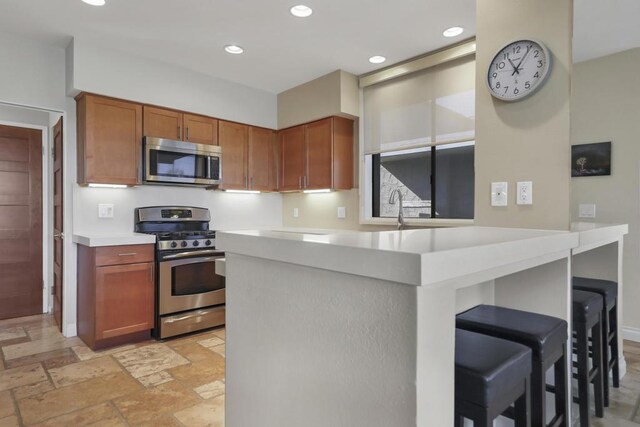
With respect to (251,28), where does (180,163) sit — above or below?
below

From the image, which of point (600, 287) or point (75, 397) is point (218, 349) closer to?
point (75, 397)

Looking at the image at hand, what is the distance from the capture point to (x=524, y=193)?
1.81 metres

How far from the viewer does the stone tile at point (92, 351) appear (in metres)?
2.92

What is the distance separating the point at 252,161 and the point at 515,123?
309 cm

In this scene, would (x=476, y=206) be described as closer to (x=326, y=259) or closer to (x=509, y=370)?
(x=509, y=370)

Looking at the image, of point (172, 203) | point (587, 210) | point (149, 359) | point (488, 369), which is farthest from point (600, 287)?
point (172, 203)

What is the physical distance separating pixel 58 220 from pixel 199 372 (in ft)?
7.51

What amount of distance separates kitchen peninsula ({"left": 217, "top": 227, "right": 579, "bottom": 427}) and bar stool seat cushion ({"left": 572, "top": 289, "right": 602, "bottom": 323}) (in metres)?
0.50

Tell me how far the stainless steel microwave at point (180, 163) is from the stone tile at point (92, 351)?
1.49 metres

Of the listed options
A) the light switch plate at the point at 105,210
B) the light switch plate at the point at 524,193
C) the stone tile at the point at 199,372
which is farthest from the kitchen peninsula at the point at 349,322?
the light switch plate at the point at 105,210

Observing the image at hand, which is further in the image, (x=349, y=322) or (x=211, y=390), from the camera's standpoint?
(x=211, y=390)

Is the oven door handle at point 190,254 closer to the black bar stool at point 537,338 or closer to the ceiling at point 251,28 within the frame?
the ceiling at point 251,28

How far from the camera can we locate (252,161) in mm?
4375

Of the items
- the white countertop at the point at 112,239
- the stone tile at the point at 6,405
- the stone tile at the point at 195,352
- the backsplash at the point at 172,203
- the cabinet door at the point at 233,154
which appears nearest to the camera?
the stone tile at the point at 6,405
